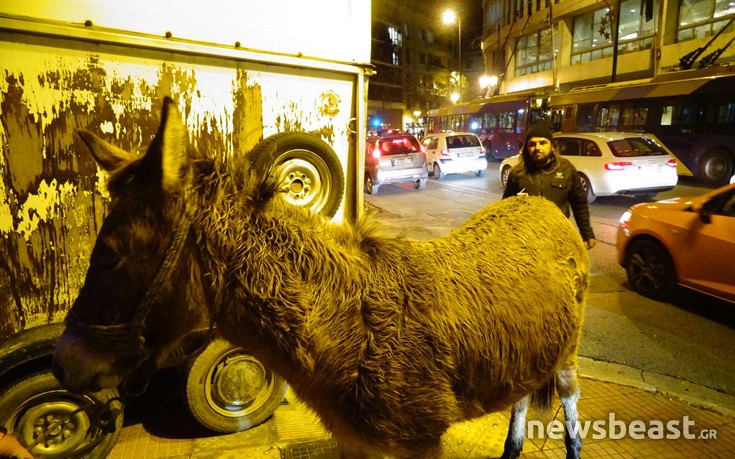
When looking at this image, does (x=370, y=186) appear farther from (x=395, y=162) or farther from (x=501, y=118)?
(x=501, y=118)

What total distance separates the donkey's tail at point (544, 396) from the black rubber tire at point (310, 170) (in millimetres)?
2108

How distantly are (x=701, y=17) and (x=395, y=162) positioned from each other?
68.7 feet

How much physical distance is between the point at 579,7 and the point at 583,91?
14160mm

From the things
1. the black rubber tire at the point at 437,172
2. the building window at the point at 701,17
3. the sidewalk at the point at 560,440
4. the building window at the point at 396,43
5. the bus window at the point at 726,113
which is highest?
the building window at the point at 396,43

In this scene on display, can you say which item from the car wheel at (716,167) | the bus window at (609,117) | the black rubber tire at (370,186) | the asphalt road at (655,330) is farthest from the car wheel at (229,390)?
the bus window at (609,117)

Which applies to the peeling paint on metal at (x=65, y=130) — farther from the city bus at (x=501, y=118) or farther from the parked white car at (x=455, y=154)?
the city bus at (x=501, y=118)

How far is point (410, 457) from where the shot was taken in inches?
74.9

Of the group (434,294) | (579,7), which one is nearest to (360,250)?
(434,294)

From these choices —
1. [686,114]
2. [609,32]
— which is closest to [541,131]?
[686,114]

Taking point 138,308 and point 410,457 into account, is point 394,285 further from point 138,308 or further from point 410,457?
point 138,308

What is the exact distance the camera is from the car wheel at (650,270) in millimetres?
6156

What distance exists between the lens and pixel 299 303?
1.66 meters

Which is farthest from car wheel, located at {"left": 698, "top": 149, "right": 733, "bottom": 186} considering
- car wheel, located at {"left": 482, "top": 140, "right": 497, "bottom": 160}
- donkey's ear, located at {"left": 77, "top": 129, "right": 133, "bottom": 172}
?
donkey's ear, located at {"left": 77, "top": 129, "right": 133, "bottom": 172}

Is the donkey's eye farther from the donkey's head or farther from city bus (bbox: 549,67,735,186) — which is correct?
city bus (bbox: 549,67,735,186)
